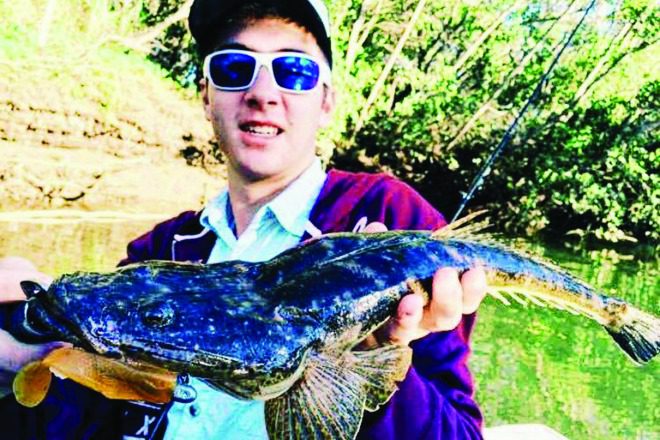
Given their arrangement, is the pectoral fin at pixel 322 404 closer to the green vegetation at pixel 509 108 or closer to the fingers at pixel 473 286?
the fingers at pixel 473 286

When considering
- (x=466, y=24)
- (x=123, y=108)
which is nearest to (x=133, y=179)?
(x=123, y=108)

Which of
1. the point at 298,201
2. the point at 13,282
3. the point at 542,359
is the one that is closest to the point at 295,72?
the point at 298,201

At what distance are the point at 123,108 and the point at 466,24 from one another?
12.2 m

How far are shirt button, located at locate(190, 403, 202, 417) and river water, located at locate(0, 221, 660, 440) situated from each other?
16.2ft

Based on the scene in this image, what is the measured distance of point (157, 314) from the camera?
1.48 metres

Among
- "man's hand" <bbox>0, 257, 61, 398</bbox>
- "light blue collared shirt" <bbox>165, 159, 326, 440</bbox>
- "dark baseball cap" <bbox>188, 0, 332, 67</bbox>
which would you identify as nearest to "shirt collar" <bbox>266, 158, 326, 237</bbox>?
"light blue collared shirt" <bbox>165, 159, 326, 440</bbox>

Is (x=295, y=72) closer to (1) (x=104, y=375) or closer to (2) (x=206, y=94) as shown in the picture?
(2) (x=206, y=94)

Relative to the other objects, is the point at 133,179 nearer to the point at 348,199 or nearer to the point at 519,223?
the point at 519,223

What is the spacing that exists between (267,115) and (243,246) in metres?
0.46

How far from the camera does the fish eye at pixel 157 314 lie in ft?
4.81

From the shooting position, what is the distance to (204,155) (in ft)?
57.7

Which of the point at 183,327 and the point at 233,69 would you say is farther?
the point at 233,69

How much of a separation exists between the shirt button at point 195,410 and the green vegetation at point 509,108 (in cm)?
1736

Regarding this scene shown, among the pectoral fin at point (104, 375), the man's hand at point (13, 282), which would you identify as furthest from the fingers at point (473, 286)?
the man's hand at point (13, 282)
